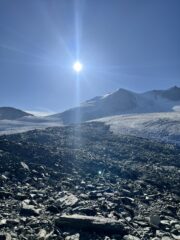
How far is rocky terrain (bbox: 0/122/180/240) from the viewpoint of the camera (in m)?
14.0

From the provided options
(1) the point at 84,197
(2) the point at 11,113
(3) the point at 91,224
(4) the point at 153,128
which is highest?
(2) the point at 11,113

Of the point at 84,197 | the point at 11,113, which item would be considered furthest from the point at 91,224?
the point at 11,113

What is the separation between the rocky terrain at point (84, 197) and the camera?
14.0 m

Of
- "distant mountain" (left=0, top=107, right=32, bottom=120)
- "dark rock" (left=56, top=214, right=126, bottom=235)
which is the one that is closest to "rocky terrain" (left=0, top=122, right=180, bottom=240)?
"dark rock" (left=56, top=214, right=126, bottom=235)

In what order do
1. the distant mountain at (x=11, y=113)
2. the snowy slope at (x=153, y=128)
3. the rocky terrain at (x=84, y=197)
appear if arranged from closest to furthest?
the rocky terrain at (x=84, y=197) → the snowy slope at (x=153, y=128) → the distant mountain at (x=11, y=113)

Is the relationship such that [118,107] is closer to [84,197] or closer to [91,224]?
[84,197]

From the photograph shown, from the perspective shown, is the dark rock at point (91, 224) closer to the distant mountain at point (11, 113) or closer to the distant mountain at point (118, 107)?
the distant mountain at point (118, 107)

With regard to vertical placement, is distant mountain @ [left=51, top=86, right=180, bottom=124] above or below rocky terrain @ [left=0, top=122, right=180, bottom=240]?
above

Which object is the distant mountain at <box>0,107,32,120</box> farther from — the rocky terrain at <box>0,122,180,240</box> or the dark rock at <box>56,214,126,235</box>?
the dark rock at <box>56,214,126,235</box>

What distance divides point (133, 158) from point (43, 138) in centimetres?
1507

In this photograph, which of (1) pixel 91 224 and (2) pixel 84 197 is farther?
(2) pixel 84 197

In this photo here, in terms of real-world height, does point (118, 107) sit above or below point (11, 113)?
above

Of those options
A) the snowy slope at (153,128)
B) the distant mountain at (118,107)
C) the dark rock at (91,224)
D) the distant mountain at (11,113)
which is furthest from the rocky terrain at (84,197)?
the distant mountain at (11,113)

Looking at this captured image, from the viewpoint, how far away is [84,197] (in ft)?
63.1
